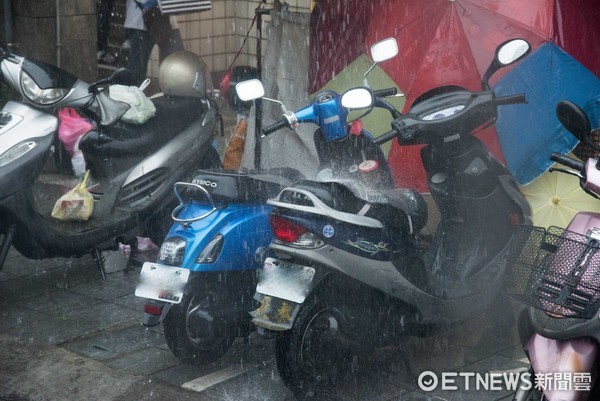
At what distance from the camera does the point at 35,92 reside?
21.9ft

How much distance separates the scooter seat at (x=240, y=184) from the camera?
559cm

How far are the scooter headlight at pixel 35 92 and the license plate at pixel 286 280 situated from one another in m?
2.44

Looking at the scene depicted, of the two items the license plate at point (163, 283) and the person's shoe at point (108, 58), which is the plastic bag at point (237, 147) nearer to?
the license plate at point (163, 283)

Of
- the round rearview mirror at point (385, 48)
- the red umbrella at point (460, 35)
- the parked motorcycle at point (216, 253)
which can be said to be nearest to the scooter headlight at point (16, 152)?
the parked motorcycle at point (216, 253)

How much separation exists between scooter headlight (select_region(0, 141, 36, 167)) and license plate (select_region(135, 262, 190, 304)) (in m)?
1.55

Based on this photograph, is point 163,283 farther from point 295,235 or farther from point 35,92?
point 35,92

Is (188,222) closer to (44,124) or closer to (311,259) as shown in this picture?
(311,259)

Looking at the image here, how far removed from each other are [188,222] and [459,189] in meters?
1.69

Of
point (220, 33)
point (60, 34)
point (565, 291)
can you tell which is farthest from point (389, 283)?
point (220, 33)

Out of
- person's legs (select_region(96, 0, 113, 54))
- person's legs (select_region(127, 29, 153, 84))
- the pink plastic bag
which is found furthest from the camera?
person's legs (select_region(96, 0, 113, 54))

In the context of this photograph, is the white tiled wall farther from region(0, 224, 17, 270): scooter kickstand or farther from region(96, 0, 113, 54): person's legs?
region(0, 224, 17, 270): scooter kickstand

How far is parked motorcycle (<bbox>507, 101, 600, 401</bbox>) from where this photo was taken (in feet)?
12.0

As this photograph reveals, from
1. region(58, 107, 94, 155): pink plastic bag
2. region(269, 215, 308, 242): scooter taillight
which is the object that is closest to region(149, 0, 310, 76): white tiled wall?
region(58, 107, 94, 155): pink plastic bag

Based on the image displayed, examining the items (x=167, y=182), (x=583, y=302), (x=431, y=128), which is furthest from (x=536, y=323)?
(x=167, y=182)
